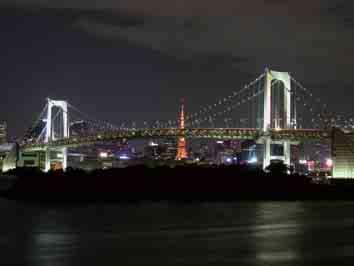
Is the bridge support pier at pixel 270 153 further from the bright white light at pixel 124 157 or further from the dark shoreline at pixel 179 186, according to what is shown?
the bright white light at pixel 124 157

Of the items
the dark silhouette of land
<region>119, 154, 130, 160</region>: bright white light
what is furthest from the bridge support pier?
<region>119, 154, 130, 160</region>: bright white light

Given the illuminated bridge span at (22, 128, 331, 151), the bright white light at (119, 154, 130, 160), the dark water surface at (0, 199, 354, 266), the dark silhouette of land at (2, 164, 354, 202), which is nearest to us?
the dark water surface at (0, 199, 354, 266)

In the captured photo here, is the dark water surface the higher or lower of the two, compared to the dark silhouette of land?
lower

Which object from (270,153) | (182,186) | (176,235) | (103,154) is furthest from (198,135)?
(103,154)

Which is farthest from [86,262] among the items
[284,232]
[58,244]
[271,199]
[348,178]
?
[348,178]

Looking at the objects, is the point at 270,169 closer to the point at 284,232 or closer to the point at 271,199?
the point at 271,199

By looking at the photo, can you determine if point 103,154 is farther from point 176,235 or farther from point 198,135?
point 176,235

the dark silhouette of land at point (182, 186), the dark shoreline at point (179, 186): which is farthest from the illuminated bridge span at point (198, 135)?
the dark shoreline at point (179, 186)

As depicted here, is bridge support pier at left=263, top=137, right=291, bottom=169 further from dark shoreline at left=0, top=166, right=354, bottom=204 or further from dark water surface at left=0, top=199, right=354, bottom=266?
dark water surface at left=0, top=199, right=354, bottom=266
